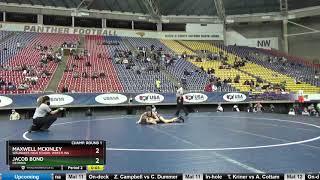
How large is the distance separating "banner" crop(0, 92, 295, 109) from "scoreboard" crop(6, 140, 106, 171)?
26.3 metres

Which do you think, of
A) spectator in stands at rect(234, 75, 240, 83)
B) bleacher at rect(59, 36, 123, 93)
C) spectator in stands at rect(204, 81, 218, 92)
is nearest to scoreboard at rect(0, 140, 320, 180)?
bleacher at rect(59, 36, 123, 93)

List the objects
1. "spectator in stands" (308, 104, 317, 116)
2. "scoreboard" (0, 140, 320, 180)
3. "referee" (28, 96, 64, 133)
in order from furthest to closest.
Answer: "spectator in stands" (308, 104, 317, 116) < "referee" (28, 96, 64, 133) < "scoreboard" (0, 140, 320, 180)

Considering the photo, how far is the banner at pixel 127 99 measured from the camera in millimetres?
32219

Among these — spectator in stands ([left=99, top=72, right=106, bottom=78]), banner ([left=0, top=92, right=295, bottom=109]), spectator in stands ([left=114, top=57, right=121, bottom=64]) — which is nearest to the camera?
banner ([left=0, top=92, right=295, bottom=109])

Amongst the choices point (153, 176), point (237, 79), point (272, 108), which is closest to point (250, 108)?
point (272, 108)

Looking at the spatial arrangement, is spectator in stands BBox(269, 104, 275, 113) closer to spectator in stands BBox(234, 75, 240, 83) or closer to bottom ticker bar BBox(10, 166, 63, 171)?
spectator in stands BBox(234, 75, 240, 83)

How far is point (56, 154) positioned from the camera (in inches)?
269

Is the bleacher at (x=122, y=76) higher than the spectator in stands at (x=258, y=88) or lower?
higher

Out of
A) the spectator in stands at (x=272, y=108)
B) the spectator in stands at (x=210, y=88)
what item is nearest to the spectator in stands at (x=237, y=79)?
the spectator in stands at (x=210, y=88)

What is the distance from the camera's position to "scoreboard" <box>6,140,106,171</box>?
678 centimetres

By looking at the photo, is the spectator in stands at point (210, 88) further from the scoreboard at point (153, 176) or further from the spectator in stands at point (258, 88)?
the scoreboard at point (153, 176)

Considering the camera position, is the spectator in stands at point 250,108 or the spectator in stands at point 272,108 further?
the spectator in stands at point 272,108

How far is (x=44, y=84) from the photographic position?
123ft

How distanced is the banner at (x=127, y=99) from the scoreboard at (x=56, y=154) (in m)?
26.3
